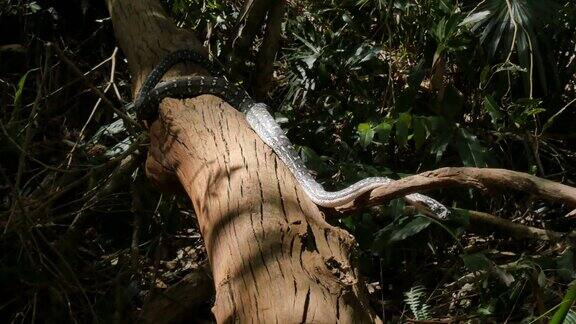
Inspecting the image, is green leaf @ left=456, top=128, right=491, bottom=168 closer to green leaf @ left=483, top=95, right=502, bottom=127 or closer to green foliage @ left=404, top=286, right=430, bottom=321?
green leaf @ left=483, top=95, right=502, bottom=127

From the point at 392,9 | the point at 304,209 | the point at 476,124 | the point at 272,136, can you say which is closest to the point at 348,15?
the point at 392,9

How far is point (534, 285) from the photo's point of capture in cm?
442

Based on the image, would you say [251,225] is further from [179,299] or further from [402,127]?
[179,299]

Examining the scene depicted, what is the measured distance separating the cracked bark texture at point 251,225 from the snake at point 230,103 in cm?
10

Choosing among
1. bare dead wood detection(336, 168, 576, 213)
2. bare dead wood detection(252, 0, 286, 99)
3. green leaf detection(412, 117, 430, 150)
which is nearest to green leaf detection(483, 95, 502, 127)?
A: green leaf detection(412, 117, 430, 150)

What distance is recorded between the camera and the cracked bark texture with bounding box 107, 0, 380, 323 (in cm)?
295

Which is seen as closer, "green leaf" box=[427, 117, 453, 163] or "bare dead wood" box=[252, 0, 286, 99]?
"green leaf" box=[427, 117, 453, 163]

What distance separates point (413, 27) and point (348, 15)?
0.56 m

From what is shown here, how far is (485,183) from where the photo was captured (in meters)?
3.50

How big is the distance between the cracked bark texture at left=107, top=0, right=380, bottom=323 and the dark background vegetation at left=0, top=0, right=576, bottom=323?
85 cm

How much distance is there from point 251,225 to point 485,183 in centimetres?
116

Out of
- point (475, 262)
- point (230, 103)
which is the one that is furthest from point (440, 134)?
point (230, 103)

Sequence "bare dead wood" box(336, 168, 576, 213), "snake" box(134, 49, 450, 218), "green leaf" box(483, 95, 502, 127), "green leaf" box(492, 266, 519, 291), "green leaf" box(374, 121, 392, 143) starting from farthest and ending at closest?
"green leaf" box(483, 95, 502, 127) → "green leaf" box(374, 121, 392, 143) → "green leaf" box(492, 266, 519, 291) → "snake" box(134, 49, 450, 218) → "bare dead wood" box(336, 168, 576, 213)

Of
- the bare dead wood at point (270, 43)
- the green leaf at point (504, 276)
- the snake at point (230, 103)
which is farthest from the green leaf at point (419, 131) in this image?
the bare dead wood at point (270, 43)
